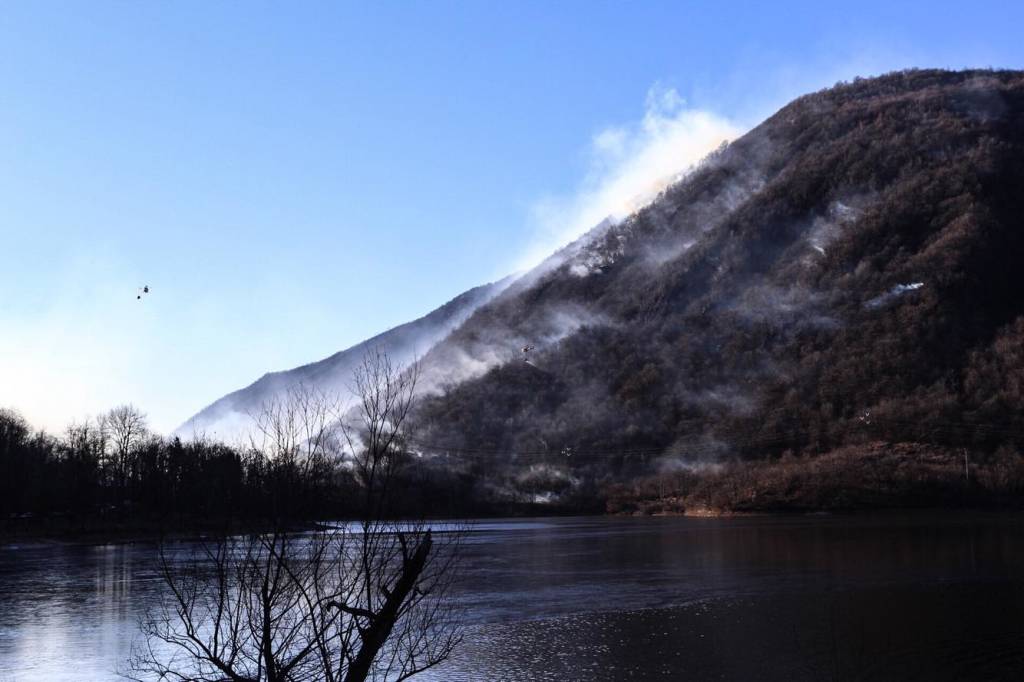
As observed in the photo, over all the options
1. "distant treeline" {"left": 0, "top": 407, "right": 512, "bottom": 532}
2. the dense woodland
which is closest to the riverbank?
the dense woodland

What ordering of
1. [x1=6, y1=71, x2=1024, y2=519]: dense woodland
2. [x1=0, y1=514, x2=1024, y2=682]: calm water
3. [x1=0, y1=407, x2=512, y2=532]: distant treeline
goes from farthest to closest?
[x1=6, y1=71, x2=1024, y2=519]: dense woodland
[x1=0, y1=407, x2=512, y2=532]: distant treeline
[x1=0, y1=514, x2=1024, y2=682]: calm water

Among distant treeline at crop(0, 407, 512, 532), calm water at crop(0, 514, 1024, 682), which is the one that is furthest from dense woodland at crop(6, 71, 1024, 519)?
calm water at crop(0, 514, 1024, 682)

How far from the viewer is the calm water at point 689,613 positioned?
27812mm

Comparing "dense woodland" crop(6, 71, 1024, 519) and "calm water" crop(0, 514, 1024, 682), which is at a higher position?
"dense woodland" crop(6, 71, 1024, 519)

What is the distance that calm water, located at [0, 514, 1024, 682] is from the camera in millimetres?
27812

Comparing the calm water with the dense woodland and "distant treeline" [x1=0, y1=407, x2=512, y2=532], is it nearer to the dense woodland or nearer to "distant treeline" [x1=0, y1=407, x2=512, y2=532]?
"distant treeline" [x1=0, y1=407, x2=512, y2=532]

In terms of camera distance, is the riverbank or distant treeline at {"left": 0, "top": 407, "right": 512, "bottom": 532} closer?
distant treeline at {"left": 0, "top": 407, "right": 512, "bottom": 532}

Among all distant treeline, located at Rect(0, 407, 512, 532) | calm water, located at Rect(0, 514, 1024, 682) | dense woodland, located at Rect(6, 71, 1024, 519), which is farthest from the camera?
dense woodland, located at Rect(6, 71, 1024, 519)

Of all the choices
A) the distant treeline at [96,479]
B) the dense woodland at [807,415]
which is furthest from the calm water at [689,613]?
the dense woodland at [807,415]

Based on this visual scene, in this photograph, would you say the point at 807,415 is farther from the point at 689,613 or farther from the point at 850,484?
the point at 689,613

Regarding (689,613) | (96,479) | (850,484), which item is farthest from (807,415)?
(689,613)

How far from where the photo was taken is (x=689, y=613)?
37.2 metres

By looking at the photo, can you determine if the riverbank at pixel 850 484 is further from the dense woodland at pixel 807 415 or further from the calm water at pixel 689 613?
the calm water at pixel 689 613

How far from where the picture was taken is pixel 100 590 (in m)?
48.2
